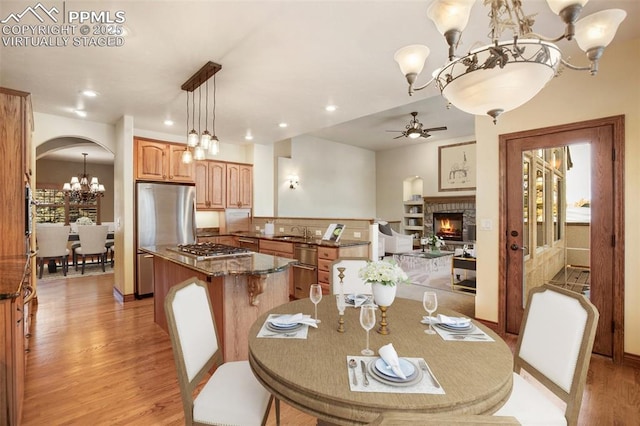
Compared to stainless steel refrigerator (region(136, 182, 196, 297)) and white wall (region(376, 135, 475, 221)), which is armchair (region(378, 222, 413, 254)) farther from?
stainless steel refrigerator (region(136, 182, 196, 297))

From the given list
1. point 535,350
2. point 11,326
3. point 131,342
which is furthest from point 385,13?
point 131,342

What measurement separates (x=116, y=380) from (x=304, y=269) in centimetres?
247

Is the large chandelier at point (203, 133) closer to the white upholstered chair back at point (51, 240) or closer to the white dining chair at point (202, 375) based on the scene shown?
the white dining chair at point (202, 375)

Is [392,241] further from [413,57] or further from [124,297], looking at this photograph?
[413,57]

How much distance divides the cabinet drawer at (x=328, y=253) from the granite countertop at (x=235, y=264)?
1305mm

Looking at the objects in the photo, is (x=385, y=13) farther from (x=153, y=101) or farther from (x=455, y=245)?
(x=455, y=245)

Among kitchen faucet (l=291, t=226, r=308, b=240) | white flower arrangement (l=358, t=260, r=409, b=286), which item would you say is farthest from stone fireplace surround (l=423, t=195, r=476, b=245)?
white flower arrangement (l=358, t=260, r=409, b=286)

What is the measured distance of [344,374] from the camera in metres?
1.06

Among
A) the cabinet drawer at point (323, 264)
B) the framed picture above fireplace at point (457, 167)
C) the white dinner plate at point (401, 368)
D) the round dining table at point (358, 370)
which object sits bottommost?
the cabinet drawer at point (323, 264)

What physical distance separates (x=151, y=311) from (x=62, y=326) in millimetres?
879

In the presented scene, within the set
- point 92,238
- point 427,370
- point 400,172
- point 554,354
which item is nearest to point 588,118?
point 554,354

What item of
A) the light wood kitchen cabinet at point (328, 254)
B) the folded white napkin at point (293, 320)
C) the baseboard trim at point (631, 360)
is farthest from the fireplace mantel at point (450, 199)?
the folded white napkin at point (293, 320)

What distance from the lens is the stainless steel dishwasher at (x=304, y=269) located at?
4259mm

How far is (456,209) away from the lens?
29.8 ft
